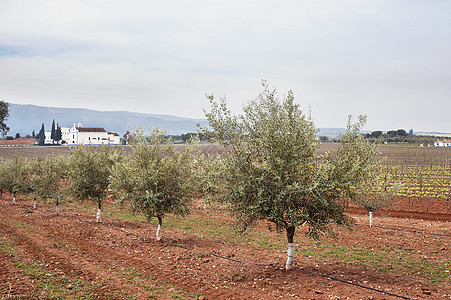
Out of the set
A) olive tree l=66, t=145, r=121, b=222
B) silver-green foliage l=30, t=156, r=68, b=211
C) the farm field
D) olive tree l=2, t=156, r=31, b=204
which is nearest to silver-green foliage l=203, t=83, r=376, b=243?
the farm field

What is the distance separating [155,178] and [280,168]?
1000cm

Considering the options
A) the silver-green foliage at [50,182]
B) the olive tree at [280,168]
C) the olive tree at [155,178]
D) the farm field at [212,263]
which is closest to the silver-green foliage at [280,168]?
the olive tree at [280,168]

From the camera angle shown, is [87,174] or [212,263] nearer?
[212,263]

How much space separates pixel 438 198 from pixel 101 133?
149 meters

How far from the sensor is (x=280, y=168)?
1402cm

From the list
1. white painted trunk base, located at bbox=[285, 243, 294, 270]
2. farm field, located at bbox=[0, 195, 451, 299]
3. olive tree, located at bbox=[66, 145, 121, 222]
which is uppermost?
olive tree, located at bbox=[66, 145, 121, 222]

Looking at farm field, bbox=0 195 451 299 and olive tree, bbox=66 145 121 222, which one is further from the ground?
olive tree, bbox=66 145 121 222

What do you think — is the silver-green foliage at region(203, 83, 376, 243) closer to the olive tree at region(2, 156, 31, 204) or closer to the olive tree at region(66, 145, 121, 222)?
the olive tree at region(66, 145, 121, 222)

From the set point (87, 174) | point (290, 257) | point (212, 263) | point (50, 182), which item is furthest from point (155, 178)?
point (50, 182)

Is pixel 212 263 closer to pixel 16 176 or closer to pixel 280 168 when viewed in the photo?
pixel 280 168

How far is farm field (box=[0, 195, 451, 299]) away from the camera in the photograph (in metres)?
13.7

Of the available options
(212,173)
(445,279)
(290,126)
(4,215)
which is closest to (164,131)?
(212,173)

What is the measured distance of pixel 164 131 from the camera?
23.9 meters

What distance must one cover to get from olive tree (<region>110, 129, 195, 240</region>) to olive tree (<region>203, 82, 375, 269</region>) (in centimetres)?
680
